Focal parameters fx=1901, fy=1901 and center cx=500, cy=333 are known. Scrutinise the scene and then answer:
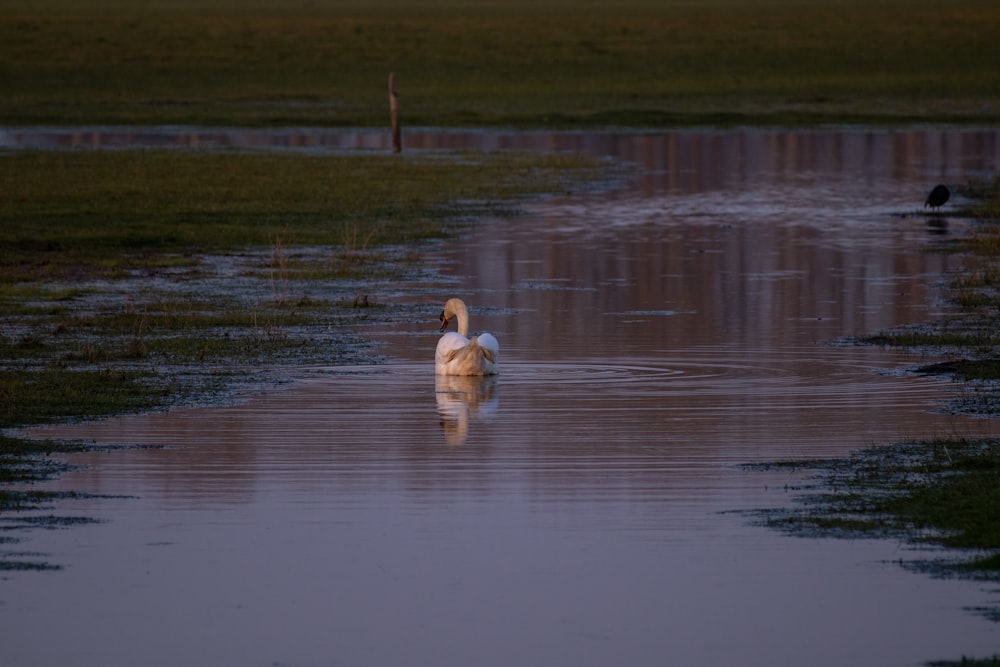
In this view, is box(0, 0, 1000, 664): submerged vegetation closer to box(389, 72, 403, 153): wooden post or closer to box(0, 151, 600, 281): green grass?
box(0, 151, 600, 281): green grass

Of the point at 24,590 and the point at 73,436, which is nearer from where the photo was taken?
the point at 24,590

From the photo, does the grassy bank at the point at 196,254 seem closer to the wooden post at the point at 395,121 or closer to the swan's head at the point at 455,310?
the swan's head at the point at 455,310

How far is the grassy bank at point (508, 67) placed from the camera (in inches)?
2149

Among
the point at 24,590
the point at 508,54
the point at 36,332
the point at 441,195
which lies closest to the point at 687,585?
the point at 24,590

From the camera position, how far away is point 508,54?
7106 cm

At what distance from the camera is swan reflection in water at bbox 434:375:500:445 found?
12492 millimetres

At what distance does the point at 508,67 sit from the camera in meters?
67.5

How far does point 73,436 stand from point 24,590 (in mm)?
3558

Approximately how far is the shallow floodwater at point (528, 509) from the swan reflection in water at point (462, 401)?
4cm

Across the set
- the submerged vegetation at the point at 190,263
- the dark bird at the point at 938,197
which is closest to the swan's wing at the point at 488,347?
the submerged vegetation at the point at 190,263

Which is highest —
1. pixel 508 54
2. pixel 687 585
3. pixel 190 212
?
pixel 508 54

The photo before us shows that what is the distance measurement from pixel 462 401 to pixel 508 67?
180ft

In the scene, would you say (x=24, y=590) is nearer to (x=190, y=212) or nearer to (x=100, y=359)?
(x=100, y=359)

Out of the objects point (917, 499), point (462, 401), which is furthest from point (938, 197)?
point (917, 499)
